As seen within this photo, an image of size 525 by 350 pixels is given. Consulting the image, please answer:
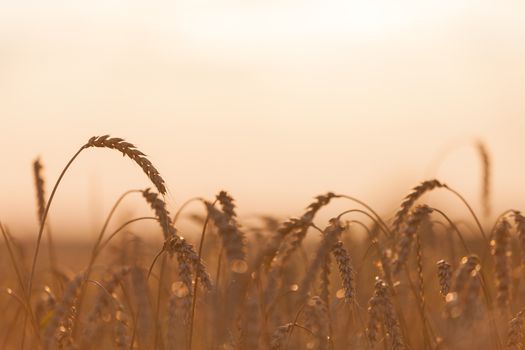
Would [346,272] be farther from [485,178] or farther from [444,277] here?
[485,178]

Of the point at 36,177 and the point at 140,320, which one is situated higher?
the point at 36,177

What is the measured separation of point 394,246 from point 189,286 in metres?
0.91

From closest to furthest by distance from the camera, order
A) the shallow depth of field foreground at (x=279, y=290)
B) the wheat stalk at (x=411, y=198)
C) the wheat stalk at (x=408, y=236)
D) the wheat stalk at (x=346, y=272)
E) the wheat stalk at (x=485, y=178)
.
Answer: the shallow depth of field foreground at (x=279, y=290), the wheat stalk at (x=408, y=236), the wheat stalk at (x=346, y=272), the wheat stalk at (x=411, y=198), the wheat stalk at (x=485, y=178)

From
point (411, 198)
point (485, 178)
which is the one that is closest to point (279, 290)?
point (411, 198)

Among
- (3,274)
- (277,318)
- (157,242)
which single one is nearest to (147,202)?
(277,318)

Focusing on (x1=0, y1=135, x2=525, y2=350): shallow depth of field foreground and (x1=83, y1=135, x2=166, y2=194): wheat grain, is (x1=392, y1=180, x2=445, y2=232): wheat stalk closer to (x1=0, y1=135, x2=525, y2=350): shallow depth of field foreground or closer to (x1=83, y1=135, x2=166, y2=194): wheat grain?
(x1=0, y1=135, x2=525, y2=350): shallow depth of field foreground

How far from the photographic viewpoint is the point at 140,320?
13.2 feet

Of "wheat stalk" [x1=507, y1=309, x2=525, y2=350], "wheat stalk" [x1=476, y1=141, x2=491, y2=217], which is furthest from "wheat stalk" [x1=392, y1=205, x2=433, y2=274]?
"wheat stalk" [x1=476, y1=141, x2=491, y2=217]

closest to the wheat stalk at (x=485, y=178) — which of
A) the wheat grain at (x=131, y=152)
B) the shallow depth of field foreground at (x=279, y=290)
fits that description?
the shallow depth of field foreground at (x=279, y=290)

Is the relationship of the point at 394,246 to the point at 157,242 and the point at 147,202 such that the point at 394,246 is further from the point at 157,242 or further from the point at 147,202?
the point at 157,242

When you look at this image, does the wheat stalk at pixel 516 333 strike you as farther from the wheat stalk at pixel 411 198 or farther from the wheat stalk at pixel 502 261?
the wheat stalk at pixel 411 198

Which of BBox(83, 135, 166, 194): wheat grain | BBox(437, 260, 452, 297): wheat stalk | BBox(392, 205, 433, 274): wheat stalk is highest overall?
BBox(83, 135, 166, 194): wheat grain

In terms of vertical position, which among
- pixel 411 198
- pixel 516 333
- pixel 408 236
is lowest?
pixel 516 333

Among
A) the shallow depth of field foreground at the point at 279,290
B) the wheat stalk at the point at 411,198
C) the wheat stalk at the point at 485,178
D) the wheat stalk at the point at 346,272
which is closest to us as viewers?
the shallow depth of field foreground at the point at 279,290
